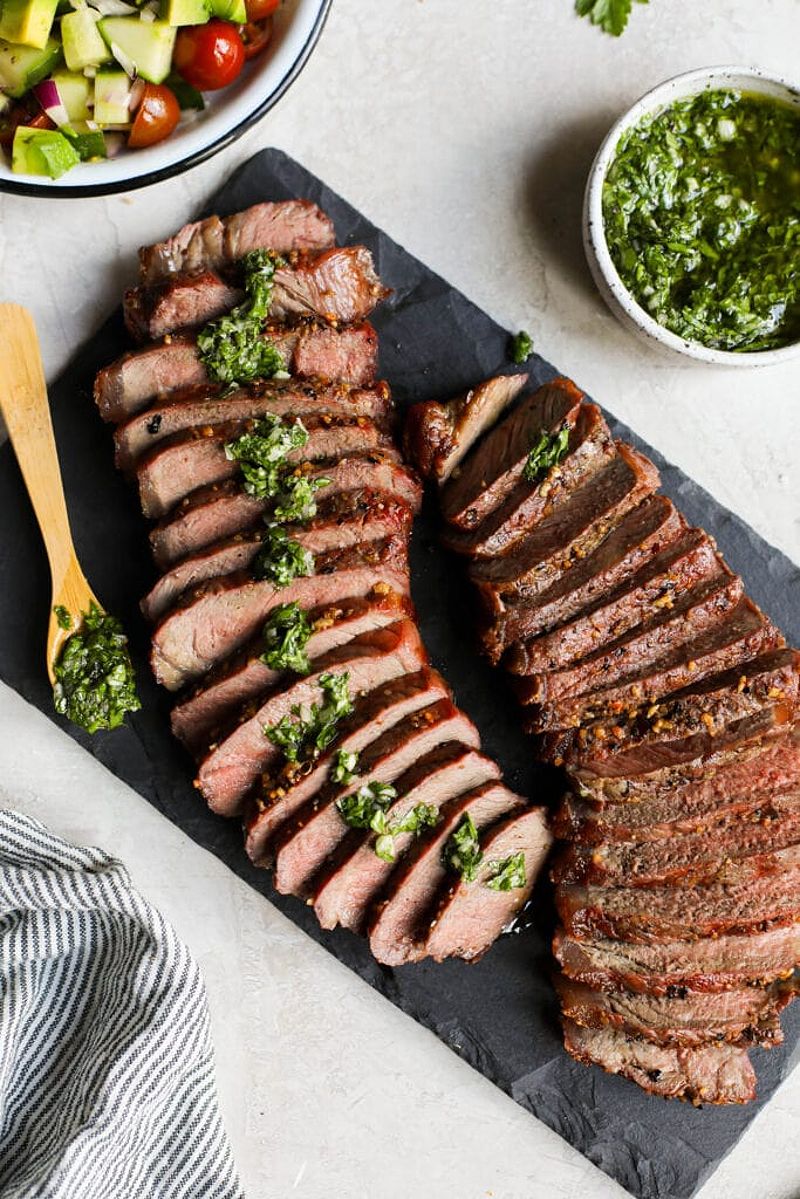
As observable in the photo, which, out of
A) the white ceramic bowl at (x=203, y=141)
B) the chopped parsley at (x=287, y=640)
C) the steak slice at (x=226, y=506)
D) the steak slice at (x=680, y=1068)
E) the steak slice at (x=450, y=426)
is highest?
the white ceramic bowl at (x=203, y=141)

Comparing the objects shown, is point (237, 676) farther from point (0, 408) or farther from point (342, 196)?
point (342, 196)

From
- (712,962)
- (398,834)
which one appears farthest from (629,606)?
(712,962)

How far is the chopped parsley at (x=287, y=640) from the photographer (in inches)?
173

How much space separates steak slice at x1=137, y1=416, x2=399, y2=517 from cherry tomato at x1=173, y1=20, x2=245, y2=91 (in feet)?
4.28

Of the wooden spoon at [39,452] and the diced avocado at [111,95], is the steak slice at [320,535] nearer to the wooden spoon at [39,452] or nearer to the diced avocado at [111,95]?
the wooden spoon at [39,452]

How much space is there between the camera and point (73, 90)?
441 cm

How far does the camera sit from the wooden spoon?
Result: 4816 millimetres

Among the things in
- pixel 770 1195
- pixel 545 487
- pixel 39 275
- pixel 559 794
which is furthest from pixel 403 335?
pixel 770 1195

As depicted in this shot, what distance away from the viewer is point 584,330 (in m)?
5.15

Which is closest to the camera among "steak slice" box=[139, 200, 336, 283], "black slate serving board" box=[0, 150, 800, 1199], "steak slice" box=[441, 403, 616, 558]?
"steak slice" box=[441, 403, 616, 558]

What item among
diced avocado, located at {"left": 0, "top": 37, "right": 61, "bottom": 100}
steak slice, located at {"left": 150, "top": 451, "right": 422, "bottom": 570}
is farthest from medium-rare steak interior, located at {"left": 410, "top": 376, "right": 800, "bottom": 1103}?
diced avocado, located at {"left": 0, "top": 37, "right": 61, "bottom": 100}

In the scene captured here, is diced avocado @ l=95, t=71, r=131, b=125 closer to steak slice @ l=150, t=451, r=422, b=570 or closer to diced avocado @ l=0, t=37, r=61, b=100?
diced avocado @ l=0, t=37, r=61, b=100

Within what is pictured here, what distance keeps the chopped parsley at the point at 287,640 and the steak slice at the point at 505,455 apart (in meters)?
0.77

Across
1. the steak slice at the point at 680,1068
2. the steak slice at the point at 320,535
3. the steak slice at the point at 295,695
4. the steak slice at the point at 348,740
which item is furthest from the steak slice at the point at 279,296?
the steak slice at the point at 680,1068
